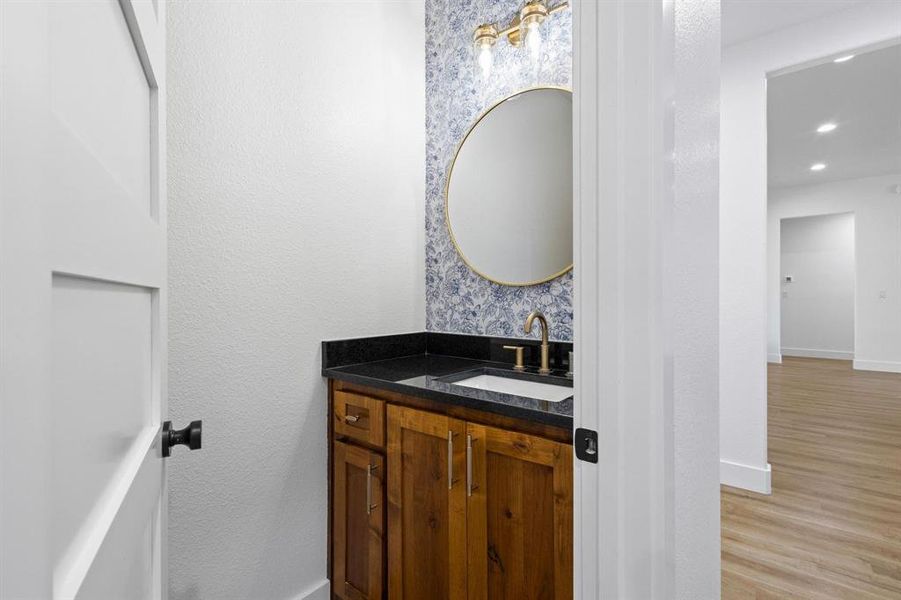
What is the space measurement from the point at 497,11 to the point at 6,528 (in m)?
2.12

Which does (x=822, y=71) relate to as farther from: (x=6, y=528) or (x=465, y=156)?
(x=6, y=528)

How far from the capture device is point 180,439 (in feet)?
2.58

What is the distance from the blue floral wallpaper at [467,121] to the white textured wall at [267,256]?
0.23 metres

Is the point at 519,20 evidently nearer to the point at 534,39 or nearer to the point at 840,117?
the point at 534,39

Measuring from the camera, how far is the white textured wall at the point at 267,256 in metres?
1.31

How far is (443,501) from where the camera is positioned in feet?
4.11

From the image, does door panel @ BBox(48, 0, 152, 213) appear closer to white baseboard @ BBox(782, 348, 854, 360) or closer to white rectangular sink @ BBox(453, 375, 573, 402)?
white rectangular sink @ BBox(453, 375, 573, 402)

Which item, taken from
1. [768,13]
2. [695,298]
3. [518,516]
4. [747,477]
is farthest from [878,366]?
[518,516]

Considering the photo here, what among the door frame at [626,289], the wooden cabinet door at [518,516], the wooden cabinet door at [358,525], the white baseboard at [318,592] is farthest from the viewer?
the white baseboard at [318,592]

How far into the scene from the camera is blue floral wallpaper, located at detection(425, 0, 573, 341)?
5.54 ft

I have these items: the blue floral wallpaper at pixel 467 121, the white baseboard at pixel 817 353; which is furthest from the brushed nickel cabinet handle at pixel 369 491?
the white baseboard at pixel 817 353

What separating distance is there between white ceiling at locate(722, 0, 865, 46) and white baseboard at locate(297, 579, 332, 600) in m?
3.25

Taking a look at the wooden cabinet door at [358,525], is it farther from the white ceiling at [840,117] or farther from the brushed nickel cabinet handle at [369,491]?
the white ceiling at [840,117]

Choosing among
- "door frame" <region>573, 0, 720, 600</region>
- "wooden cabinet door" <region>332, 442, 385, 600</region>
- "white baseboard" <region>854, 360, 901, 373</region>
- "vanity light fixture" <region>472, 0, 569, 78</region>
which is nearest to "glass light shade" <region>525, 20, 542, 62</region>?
"vanity light fixture" <region>472, 0, 569, 78</region>
